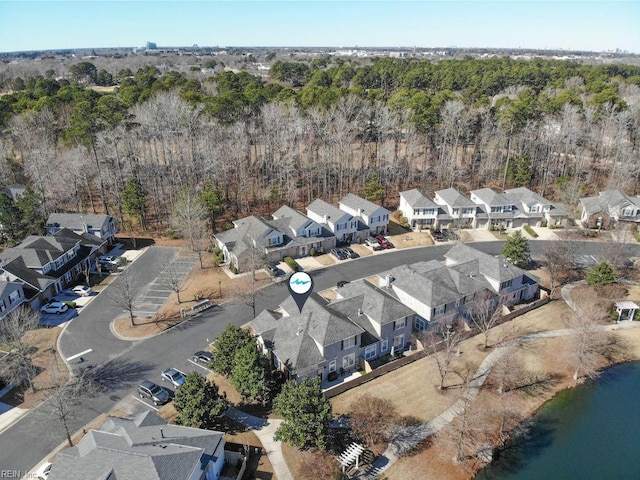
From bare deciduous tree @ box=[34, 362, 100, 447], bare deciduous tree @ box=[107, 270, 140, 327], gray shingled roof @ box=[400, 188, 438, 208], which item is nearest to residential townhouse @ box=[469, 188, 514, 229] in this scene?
gray shingled roof @ box=[400, 188, 438, 208]

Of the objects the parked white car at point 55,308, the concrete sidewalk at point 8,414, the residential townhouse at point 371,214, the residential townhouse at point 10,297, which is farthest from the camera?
the residential townhouse at point 371,214

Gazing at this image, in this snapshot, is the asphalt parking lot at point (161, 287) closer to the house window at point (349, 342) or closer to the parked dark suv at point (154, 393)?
the parked dark suv at point (154, 393)

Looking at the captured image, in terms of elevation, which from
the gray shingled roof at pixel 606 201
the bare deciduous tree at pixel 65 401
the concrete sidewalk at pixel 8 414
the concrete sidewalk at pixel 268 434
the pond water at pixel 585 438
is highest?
the gray shingled roof at pixel 606 201

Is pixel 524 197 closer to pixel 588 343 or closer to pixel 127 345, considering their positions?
pixel 588 343

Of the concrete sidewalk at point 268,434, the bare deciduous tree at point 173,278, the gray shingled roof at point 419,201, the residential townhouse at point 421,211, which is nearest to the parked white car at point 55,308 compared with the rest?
the bare deciduous tree at point 173,278

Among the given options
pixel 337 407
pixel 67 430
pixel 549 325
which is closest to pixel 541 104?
pixel 549 325

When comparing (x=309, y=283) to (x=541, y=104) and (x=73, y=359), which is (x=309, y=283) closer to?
(x=73, y=359)

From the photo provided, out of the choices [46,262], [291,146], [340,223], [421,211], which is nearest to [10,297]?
[46,262]
